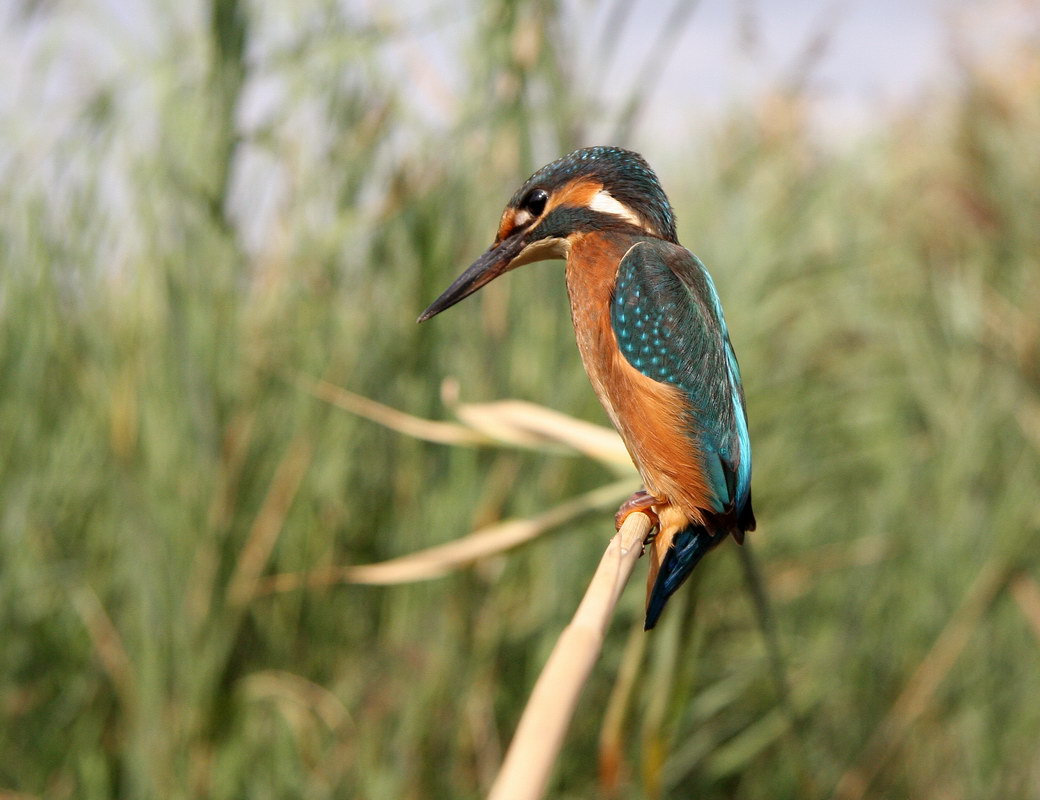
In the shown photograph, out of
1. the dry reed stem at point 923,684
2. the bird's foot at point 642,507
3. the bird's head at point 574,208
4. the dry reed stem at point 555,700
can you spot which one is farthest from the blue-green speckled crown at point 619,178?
the dry reed stem at point 923,684

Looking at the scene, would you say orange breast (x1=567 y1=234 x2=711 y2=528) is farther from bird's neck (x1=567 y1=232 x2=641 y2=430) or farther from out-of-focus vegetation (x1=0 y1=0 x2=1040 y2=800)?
out-of-focus vegetation (x1=0 y1=0 x2=1040 y2=800)

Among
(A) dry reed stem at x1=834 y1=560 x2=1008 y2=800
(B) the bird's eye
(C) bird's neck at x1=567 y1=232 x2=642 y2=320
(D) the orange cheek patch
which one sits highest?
(B) the bird's eye

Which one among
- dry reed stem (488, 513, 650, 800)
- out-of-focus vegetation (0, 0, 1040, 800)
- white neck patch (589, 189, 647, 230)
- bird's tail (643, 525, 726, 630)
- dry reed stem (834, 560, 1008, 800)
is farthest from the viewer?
dry reed stem (834, 560, 1008, 800)

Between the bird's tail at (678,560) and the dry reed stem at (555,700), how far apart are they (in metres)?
0.12

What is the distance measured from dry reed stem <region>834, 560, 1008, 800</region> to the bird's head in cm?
154

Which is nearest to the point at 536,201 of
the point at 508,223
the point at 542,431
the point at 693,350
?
the point at 508,223

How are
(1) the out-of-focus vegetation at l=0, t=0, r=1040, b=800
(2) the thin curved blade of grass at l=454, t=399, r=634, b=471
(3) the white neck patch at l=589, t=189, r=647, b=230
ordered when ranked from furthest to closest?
(1) the out-of-focus vegetation at l=0, t=0, r=1040, b=800 → (2) the thin curved blade of grass at l=454, t=399, r=634, b=471 → (3) the white neck patch at l=589, t=189, r=647, b=230

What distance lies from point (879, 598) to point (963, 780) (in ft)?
1.19

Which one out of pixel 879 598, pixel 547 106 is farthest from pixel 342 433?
pixel 879 598

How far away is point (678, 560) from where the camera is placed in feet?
1.76

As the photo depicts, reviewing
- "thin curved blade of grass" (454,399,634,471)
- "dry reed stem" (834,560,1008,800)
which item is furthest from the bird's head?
"dry reed stem" (834,560,1008,800)

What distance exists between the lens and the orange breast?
0.57 metres

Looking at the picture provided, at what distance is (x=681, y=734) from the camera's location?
1.84 meters

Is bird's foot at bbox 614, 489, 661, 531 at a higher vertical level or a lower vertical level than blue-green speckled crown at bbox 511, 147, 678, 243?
lower
